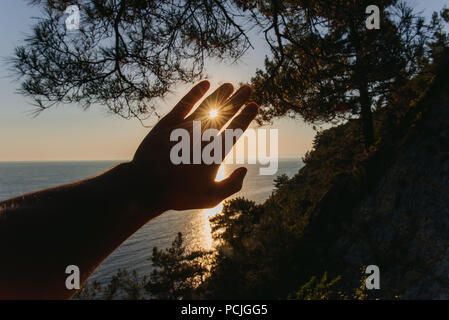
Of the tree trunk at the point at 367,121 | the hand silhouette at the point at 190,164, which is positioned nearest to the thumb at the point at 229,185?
the hand silhouette at the point at 190,164

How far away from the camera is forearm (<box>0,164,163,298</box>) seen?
0.69 metres

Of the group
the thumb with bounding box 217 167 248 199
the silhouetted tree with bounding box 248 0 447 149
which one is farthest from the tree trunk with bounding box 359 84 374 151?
the thumb with bounding box 217 167 248 199

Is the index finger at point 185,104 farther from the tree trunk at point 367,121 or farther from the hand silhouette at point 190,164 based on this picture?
the tree trunk at point 367,121

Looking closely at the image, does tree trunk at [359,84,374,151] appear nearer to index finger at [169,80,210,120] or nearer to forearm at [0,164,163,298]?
index finger at [169,80,210,120]

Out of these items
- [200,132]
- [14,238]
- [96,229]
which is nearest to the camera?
[14,238]

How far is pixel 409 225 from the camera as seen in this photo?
7355mm

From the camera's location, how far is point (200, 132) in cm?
112

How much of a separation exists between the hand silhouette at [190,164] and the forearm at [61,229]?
9cm

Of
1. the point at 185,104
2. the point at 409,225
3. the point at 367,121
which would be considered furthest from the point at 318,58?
the point at 367,121

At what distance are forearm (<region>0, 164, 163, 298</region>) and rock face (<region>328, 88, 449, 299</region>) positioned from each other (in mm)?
8146

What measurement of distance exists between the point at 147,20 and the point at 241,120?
318cm

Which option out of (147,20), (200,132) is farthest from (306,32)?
(200,132)
